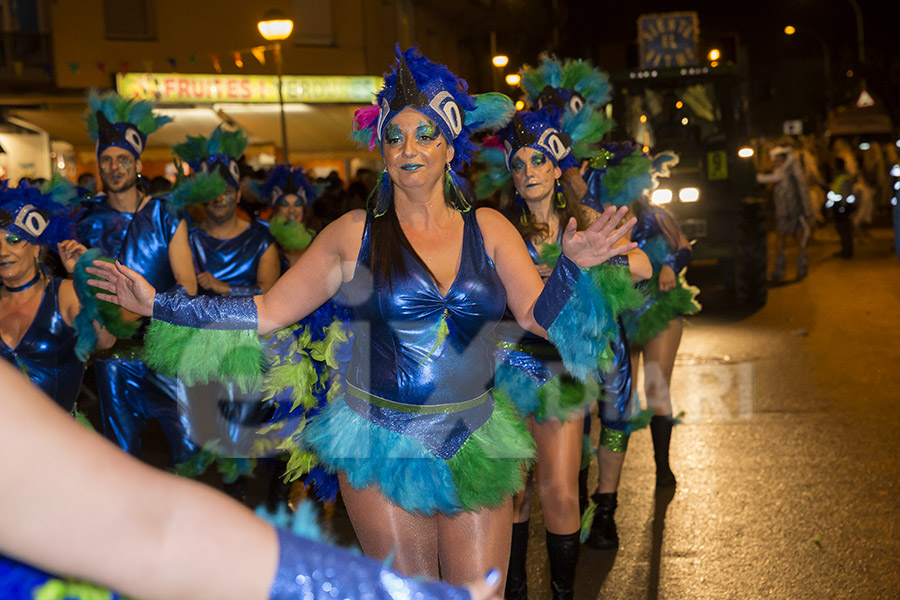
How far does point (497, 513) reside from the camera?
322 cm

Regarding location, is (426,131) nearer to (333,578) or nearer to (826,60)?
(333,578)

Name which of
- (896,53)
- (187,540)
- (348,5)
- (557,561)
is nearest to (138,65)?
(348,5)

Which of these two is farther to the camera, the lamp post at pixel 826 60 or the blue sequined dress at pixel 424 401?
the lamp post at pixel 826 60

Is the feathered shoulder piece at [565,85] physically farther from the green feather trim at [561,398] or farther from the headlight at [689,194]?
the headlight at [689,194]

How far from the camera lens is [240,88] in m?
18.6

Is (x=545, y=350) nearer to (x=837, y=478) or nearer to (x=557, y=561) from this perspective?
(x=557, y=561)

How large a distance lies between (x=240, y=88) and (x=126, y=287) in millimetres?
15942

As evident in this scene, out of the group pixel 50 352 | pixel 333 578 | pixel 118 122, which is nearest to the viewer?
pixel 333 578

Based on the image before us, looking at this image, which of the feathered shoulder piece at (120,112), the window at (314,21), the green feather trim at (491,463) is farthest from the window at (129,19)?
the green feather trim at (491,463)

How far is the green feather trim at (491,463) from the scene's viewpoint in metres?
3.15

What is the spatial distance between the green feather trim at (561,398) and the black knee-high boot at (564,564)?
506mm

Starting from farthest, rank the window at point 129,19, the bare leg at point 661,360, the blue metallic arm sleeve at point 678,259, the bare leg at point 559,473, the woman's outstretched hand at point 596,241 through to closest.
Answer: the window at point 129,19 < the blue metallic arm sleeve at point 678,259 < the bare leg at point 661,360 < the bare leg at point 559,473 < the woman's outstretched hand at point 596,241

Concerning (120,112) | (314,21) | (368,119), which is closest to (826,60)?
(314,21)

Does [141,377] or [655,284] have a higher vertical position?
[655,284]
